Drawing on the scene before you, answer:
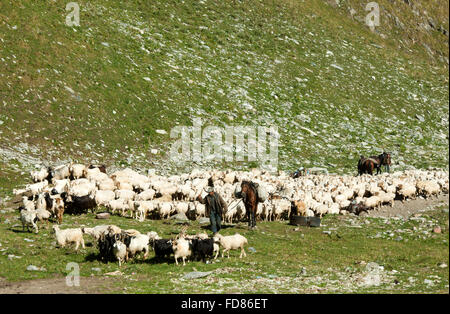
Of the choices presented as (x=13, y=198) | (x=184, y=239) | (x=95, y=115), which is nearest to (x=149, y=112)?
(x=95, y=115)

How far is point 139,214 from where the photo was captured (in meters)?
22.0

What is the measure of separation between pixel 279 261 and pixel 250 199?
5320 millimetres

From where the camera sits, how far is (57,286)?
1250 centimetres

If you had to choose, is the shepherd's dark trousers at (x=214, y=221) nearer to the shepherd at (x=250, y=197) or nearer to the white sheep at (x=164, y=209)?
the shepherd at (x=250, y=197)

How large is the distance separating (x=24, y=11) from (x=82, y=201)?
25.6 meters

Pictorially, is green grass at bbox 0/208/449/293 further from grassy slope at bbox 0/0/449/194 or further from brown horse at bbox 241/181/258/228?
grassy slope at bbox 0/0/449/194

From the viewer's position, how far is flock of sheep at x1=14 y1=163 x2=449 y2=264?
15.8 m

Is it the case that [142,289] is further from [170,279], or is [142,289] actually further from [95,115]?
[95,115]

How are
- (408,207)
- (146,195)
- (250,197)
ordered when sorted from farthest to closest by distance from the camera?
(408,207) → (146,195) → (250,197)

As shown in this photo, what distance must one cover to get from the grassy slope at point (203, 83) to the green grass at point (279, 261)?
13.3 meters

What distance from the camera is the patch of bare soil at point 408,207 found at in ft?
77.9

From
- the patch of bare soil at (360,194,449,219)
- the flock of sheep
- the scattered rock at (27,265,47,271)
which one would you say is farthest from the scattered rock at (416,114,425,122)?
the scattered rock at (27,265,47,271)

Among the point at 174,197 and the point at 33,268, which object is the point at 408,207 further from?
the point at 33,268

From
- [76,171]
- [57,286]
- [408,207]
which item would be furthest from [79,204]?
[408,207]
